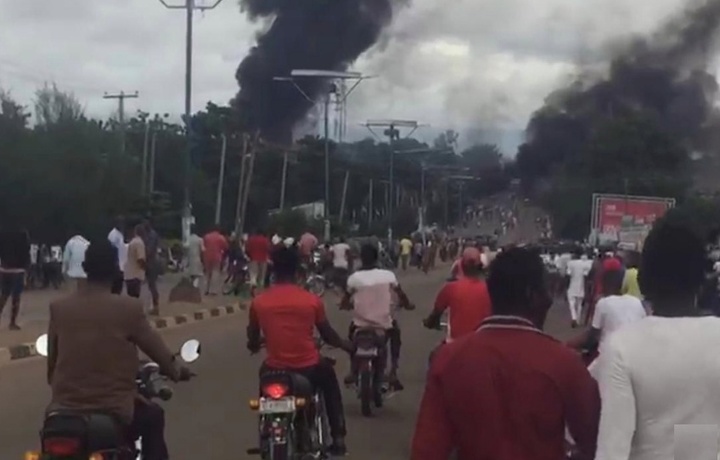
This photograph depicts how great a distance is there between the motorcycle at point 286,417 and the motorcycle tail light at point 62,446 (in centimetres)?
255

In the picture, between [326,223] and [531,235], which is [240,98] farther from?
[531,235]

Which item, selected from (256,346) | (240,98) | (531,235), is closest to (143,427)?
(256,346)

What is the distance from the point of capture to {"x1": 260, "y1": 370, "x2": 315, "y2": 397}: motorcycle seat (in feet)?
29.9

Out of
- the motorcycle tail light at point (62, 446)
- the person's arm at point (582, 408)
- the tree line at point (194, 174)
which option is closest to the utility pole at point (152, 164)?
the tree line at point (194, 174)

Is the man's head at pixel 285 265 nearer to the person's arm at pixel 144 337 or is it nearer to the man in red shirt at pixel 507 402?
the person's arm at pixel 144 337

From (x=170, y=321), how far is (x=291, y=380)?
58.4 ft

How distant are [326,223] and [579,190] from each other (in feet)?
105

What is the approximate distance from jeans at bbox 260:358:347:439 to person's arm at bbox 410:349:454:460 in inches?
202

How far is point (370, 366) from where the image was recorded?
13.8 metres

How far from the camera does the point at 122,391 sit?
689 centimetres

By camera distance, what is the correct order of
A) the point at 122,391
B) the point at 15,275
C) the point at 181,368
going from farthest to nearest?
1. the point at 15,275
2. the point at 181,368
3. the point at 122,391

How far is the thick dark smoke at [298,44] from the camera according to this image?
60.8 metres

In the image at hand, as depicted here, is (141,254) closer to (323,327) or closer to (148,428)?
(323,327)

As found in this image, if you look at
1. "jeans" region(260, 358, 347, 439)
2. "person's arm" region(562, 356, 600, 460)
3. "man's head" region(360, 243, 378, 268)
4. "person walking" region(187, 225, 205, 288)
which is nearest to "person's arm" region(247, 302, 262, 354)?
"jeans" region(260, 358, 347, 439)
